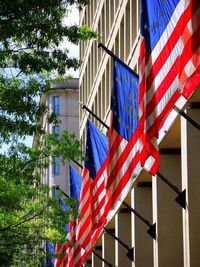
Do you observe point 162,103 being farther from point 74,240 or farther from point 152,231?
point 74,240

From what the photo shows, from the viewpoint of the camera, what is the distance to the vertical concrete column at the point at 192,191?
23.8 meters

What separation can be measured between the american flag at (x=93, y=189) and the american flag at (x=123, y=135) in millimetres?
4854

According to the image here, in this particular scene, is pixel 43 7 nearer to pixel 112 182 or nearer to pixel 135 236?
pixel 112 182

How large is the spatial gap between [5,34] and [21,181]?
10435mm

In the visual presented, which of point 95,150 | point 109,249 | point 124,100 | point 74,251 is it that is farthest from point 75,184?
point 124,100

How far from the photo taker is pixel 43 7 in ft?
76.0

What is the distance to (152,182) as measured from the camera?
3089 cm

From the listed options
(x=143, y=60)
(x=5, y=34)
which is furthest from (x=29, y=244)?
(x=143, y=60)

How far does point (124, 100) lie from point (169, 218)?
6.18 metres

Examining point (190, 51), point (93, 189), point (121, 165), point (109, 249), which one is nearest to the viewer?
point (190, 51)

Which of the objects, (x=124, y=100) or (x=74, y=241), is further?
(x=74, y=241)

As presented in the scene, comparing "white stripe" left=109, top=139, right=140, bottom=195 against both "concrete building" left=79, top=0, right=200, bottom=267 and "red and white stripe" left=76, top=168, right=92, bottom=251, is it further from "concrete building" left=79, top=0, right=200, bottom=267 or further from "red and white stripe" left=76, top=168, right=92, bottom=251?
"red and white stripe" left=76, top=168, right=92, bottom=251

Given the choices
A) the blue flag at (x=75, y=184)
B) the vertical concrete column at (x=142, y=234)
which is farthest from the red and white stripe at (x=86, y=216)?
the blue flag at (x=75, y=184)

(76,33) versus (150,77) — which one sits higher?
(76,33)
